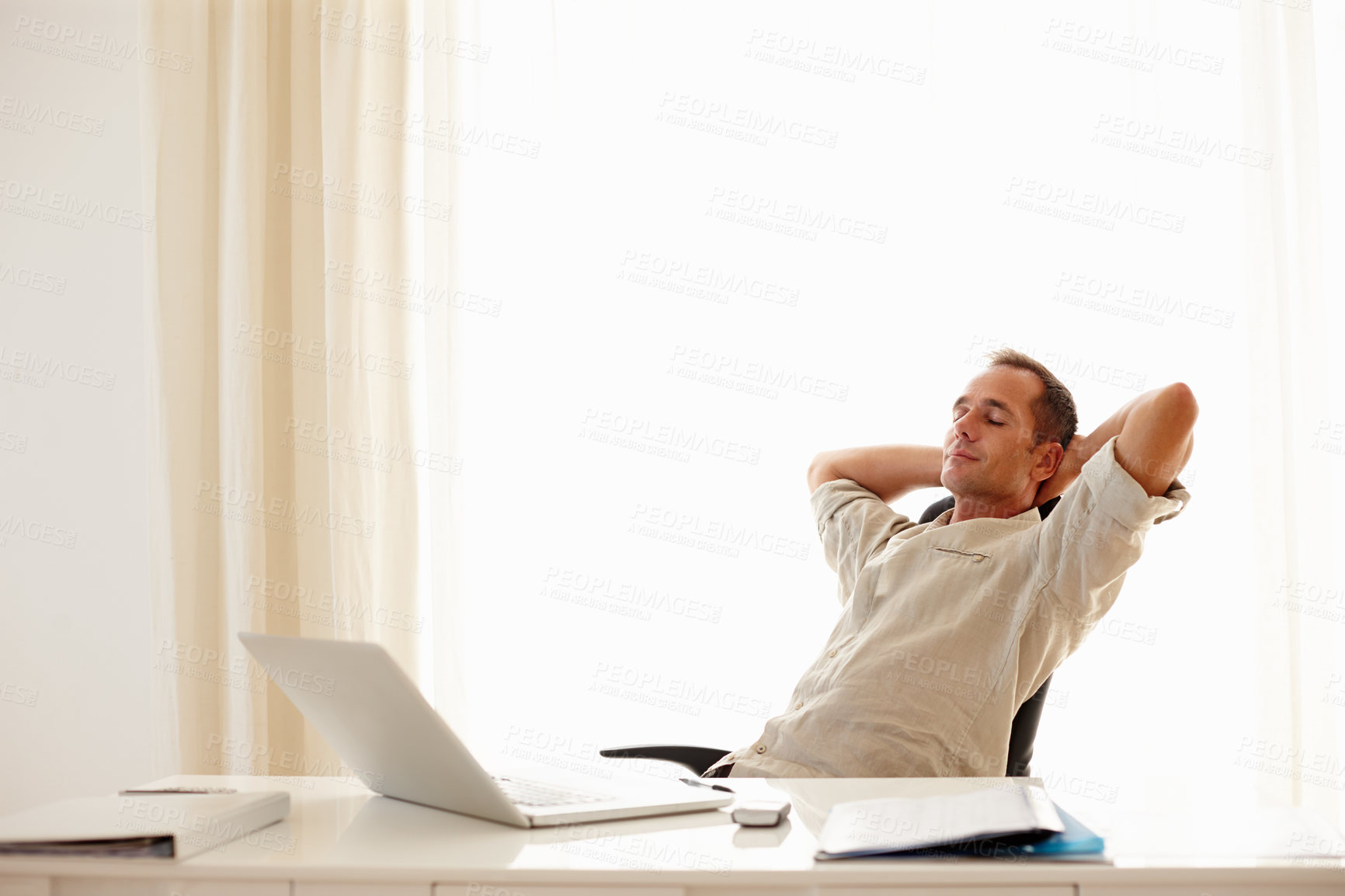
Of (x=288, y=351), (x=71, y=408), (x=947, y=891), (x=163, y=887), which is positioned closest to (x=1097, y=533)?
(x=947, y=891)

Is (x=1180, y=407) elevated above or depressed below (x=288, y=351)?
below

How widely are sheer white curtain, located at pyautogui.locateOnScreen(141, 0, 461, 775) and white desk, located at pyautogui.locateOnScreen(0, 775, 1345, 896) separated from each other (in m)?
1.76

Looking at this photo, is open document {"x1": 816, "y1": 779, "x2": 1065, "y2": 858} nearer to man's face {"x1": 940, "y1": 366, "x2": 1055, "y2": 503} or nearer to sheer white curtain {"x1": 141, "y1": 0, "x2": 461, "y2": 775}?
man's face {"x1": 940, "y1": 366, "x2": 1055, "y2": 503}

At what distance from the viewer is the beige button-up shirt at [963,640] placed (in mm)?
1510

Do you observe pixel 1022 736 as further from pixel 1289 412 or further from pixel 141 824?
pixel 1289 412

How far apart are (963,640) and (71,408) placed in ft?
8.17

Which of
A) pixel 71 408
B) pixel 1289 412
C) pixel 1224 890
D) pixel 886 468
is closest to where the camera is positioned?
pixel 1224 890

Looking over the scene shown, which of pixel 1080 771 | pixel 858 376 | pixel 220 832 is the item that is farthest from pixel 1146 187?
→ pixel 220 832

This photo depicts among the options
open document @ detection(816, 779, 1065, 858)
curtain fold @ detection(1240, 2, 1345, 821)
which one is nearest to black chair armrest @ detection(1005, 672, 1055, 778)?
open document @ detection(816, 779, 1065, 858)

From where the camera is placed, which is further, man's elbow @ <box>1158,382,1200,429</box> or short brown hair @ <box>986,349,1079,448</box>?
short brown hair @ <box>986,349,1079,448</box>

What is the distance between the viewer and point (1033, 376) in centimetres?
181

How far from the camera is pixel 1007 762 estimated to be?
5.14 feet

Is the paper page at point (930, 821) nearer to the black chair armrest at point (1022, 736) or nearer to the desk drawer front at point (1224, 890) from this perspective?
the desk drawer front at point (1224, 890)

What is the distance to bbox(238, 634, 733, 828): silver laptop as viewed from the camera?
0.88 meters
